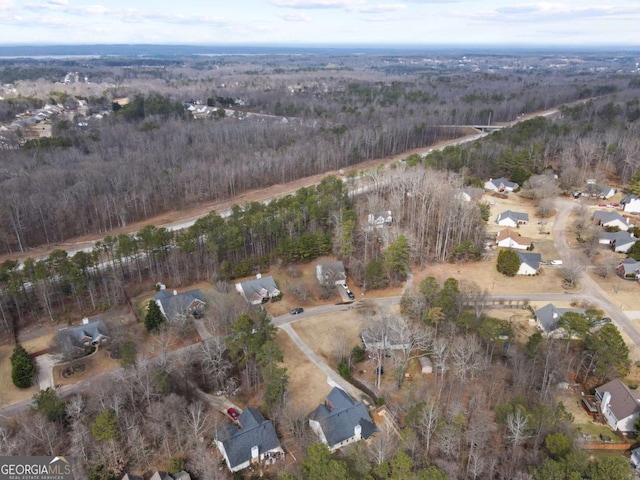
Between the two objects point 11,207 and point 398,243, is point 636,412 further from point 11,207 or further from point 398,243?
point 11,207

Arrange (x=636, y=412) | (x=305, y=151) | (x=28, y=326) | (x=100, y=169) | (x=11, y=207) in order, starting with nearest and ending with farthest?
1. (x=636, y=412)
2. (x=28, y=326)
3. (x=11, y=207)
4. (x=100, y=169)
5. (x=305, y=151)

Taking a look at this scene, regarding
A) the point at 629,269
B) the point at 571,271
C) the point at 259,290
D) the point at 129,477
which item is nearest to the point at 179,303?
the point at 259,290

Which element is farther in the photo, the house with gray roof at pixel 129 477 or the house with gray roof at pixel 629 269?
the house with gray roof at pixel 629 269

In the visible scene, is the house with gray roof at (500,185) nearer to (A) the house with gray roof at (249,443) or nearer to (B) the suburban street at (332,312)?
(B) the suburban street at (332,312)

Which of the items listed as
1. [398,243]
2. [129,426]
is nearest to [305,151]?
[398,243]

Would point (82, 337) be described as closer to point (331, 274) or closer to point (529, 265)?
point (331, 274)

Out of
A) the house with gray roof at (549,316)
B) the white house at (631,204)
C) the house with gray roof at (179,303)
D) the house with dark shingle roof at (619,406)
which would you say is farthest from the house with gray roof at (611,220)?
the house with gray roof at (179,303)
